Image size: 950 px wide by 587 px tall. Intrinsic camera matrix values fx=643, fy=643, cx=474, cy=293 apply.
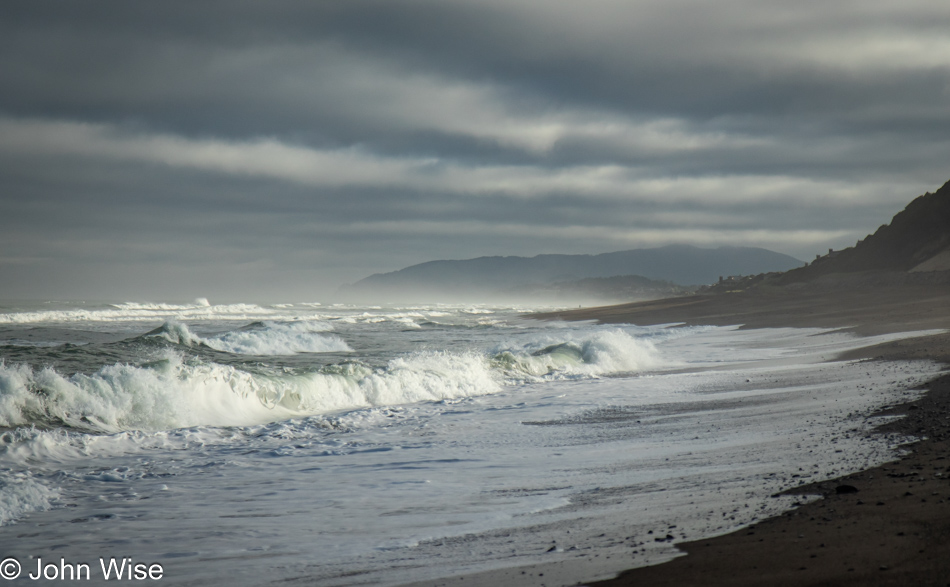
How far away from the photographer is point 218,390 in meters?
11.2

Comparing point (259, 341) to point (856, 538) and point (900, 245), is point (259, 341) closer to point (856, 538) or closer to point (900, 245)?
point (856, 538)

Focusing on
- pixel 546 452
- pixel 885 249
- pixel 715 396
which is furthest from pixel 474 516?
pixel 885 249

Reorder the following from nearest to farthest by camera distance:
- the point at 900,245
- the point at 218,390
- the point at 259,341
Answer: the point at 218,390 < the point at 259,341 < the point at 900,245

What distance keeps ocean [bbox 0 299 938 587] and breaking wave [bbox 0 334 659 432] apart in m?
0.04

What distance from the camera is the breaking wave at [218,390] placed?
9.66m

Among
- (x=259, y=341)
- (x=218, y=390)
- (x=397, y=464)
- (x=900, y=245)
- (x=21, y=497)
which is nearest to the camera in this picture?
(x=21, y=497)

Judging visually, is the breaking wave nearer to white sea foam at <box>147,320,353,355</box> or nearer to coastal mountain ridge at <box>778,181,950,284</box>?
white sea foam at <box>147,320,353,355</box>

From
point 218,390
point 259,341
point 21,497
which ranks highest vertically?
point 259,341

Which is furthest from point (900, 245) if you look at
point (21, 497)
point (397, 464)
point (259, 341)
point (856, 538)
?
point (21, 497)

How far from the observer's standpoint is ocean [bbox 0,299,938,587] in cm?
423

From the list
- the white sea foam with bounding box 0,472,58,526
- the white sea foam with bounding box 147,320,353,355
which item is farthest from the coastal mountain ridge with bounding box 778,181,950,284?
the white sea foam with bounding box 0,472,58,526

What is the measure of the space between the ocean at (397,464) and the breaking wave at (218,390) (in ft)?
0.13

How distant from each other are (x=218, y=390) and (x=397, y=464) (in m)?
5.54

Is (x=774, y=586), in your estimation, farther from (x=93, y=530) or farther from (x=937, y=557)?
(x=93, y=530)
